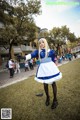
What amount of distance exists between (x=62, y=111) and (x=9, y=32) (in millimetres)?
10245

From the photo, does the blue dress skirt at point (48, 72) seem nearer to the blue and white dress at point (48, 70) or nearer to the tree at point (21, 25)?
the blue and white dress at point (48, 70)

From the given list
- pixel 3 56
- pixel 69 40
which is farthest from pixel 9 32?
pixel 69 40

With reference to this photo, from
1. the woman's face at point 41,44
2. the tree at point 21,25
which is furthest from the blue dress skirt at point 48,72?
the tree at point 21,25

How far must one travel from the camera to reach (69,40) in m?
2.95

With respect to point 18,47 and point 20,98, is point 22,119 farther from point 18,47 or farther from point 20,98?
point 18,47

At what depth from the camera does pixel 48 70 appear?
88.3 inches

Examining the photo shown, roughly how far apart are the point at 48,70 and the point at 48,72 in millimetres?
26

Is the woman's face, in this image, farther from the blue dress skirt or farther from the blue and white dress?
the blue dress skirt

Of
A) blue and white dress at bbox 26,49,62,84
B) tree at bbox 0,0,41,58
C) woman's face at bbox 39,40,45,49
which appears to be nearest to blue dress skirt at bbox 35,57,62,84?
blue and white dress at bbox 26,49,62,84

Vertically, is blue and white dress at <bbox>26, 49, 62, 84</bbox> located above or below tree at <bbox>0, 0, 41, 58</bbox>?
below

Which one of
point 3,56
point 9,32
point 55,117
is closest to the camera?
point 55,117

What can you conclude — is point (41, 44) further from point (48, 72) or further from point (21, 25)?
point (21, 25)

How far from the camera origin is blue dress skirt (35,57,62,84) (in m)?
2.24

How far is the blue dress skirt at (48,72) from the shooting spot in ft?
7.34
